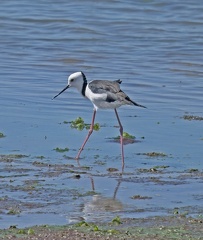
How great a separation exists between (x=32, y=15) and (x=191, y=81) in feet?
30.1

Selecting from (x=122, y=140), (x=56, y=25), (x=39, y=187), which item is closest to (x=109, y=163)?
(x=122, y=140)

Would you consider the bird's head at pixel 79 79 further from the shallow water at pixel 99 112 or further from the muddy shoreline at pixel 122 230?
the muddy shoreline at pixel 122 230

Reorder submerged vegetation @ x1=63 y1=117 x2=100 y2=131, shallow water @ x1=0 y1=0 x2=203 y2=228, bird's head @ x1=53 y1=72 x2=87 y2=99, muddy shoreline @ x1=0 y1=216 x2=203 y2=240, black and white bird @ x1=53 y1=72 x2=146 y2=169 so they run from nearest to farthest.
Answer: muddy shoreline @ x1=0 y1=216 x2=203 y2=240 → shallow water @ x1=0 y1=0 x2=203 y2=228 → black and white bird @ x1=53 y1=72 x2=146 y2=169 → bird's head @ x1=53 y1=72 x2=87 y2=99 → submerged vegetation @ x1=63 y1=117 x2=100 y2=131

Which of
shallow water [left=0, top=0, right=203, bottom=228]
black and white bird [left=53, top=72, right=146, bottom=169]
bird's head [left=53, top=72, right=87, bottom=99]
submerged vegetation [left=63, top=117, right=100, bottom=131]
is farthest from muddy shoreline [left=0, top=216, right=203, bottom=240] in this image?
submerged vegetation [left=63, top=117, right=100, bottom=131]

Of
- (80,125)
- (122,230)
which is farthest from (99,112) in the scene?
(122,230)

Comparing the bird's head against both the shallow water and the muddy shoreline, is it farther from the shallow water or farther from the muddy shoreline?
the muddy shoreline

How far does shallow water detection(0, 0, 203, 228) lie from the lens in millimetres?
8773

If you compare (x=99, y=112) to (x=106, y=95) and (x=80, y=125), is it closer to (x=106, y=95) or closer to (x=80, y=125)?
(x=80, y=125)

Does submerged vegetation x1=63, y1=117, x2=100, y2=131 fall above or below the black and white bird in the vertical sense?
below

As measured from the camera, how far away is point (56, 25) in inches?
913

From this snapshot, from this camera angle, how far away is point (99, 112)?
13.3m

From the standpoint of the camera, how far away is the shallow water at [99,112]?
8773 millimetres

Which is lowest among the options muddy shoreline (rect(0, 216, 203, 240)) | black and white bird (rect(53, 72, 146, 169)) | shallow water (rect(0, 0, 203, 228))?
shallow water (rect(0, 0, 203, 228))

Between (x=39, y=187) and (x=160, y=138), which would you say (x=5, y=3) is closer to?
(x=160, y=138)
